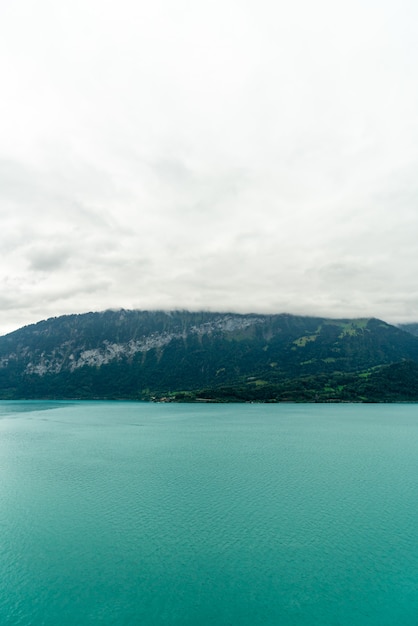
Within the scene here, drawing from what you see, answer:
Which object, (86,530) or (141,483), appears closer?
(86,530)

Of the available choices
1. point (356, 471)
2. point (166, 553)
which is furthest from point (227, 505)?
point (356, 471)

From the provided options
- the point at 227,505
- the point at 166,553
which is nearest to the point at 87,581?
the point at 166,553

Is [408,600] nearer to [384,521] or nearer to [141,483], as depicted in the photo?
[384,521]

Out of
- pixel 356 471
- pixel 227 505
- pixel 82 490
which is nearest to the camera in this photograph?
pixel 227 505

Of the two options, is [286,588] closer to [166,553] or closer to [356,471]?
[166,553]

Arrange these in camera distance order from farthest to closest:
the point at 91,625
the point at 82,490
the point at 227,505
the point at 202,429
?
the point at 202,429, the point at 82,490, the point at 227,505, the point at 91,625

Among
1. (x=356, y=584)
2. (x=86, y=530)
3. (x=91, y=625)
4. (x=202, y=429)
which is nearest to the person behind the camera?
(x=91, y=625)
